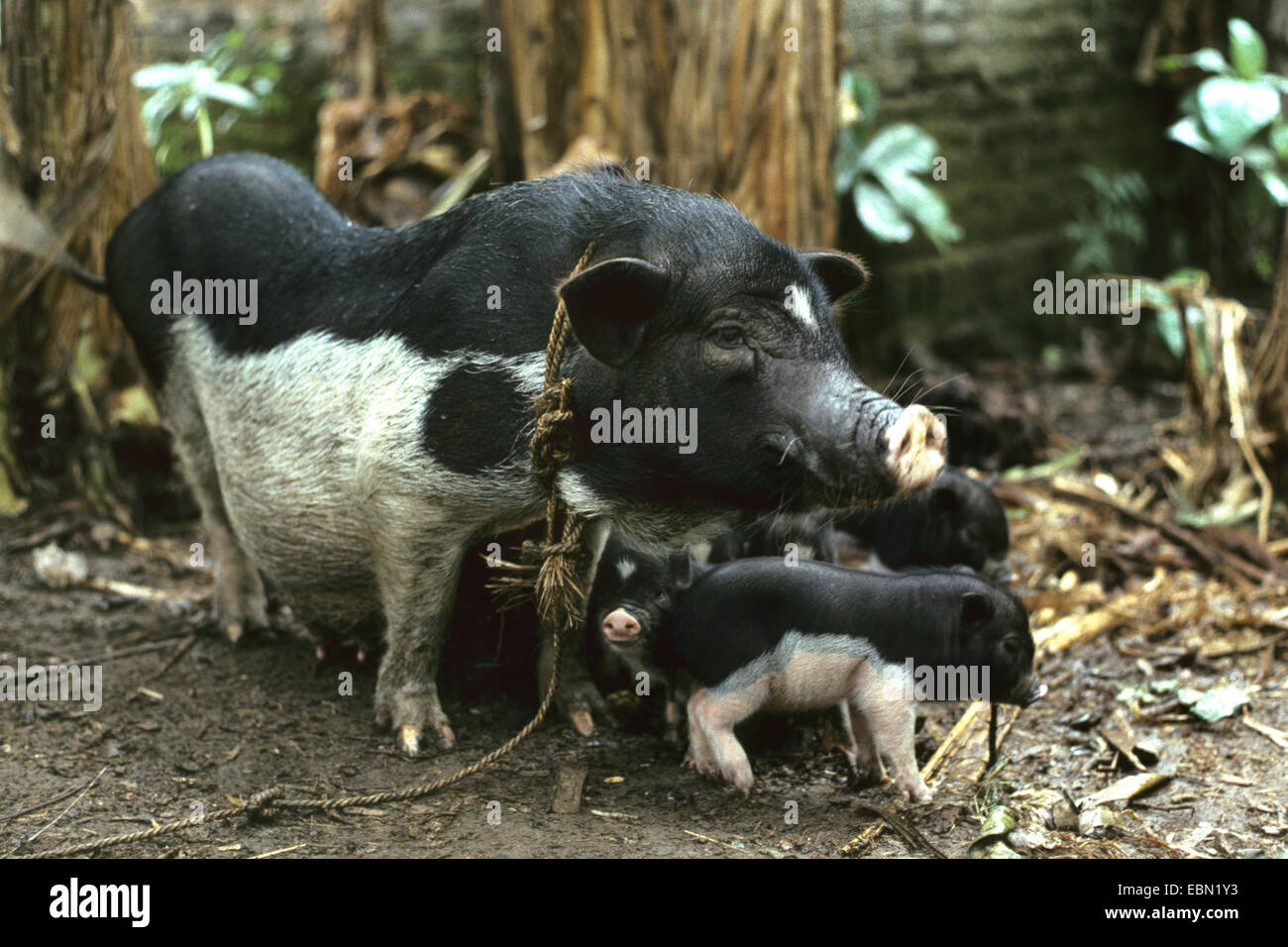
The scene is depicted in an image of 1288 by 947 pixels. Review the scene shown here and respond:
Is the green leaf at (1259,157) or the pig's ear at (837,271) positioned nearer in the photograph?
the pig's ear at (837,271)

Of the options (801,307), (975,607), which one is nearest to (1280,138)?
(975,607)

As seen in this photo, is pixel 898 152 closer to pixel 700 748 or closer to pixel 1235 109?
pixel 1235 109

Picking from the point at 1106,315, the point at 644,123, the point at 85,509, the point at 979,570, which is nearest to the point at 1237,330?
the point at 979,570

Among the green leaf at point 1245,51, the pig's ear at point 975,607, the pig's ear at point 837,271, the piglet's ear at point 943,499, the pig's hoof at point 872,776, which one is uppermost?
the green leaf at point 1245,51

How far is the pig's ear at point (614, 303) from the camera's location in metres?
3.60

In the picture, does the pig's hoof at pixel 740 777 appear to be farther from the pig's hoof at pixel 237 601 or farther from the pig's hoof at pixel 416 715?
the pig's hoof at pixel 237 601

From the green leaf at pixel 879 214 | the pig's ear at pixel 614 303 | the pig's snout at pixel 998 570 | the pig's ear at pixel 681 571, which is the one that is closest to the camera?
the pig's ear at pixel 614 303

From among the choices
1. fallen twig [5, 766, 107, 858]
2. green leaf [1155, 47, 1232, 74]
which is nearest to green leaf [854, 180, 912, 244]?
green leaf [1155, 47, 1232, 74]

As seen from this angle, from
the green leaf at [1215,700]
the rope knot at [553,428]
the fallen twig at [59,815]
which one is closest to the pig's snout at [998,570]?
the green leaf at [1215,700]

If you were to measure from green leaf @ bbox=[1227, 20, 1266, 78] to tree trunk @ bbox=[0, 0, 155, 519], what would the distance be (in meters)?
5.92

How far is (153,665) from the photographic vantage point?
16.6ft

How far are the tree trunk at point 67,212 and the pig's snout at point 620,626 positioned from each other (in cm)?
332

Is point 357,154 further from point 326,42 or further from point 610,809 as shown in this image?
point 610,809
